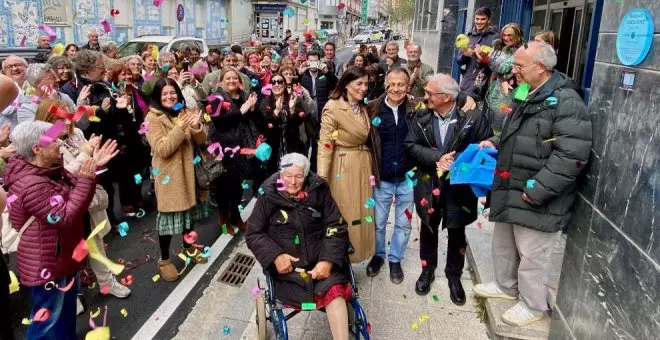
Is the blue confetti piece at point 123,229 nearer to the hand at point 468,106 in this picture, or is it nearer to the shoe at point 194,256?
the shoe at point 194,256

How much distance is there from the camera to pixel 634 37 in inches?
102

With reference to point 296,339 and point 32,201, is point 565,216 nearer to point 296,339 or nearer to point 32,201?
point 296,339

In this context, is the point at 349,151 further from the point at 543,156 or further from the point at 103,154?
the point at 103,154

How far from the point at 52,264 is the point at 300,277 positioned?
5.34 ft

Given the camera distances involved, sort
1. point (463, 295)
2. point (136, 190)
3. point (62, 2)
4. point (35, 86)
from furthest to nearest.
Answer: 1. point (62, 2)
2. point (136, 190)
3. point (35, 86)
4. point (463, 295)

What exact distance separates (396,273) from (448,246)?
584 mm

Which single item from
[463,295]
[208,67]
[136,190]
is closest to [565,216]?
[463,295]

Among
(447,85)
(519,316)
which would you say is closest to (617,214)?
(519,316)

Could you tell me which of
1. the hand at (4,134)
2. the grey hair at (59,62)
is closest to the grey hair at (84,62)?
the grey hair at (59,62)

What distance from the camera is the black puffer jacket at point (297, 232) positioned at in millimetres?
3541

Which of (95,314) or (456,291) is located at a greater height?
(456,291)

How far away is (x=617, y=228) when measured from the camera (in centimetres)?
270

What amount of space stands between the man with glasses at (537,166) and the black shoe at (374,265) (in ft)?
4.61

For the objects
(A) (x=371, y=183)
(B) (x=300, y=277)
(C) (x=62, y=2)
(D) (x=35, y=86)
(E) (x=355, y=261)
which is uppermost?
(C) (x=62, y=2)
